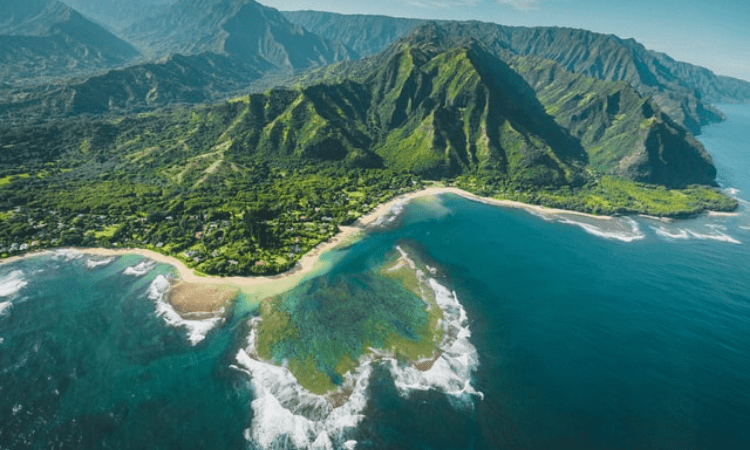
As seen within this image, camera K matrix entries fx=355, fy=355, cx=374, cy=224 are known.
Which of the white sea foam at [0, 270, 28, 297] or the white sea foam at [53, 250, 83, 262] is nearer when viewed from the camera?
the white sea foam at [0, 270, 28, 297]

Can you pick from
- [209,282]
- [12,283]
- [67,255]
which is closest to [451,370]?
[209,282]

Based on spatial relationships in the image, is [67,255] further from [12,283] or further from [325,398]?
[325,398]

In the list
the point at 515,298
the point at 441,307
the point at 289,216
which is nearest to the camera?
the point at 441,307

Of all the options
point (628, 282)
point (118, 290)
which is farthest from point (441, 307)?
point (118, 290)

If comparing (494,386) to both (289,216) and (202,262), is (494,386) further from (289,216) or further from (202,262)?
(289,216)

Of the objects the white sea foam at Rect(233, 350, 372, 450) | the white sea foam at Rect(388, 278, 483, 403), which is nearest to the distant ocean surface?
the white sea foam at Rect(388, 278, 483, 403)

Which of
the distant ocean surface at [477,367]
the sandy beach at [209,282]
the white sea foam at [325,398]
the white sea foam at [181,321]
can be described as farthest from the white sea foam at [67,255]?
the white sea foam at [325,398]

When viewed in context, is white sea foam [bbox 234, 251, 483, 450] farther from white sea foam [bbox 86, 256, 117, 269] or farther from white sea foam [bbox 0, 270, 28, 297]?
white sea foam [bbox 0, 270, 28, 297]
